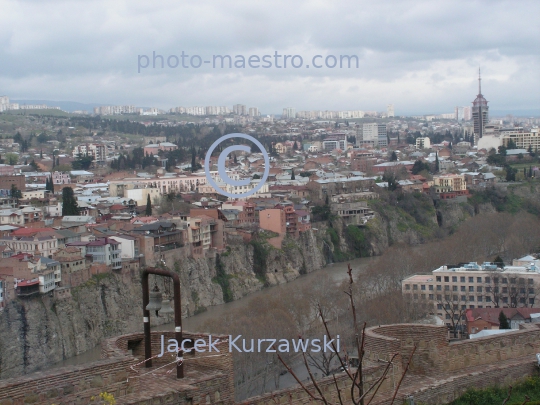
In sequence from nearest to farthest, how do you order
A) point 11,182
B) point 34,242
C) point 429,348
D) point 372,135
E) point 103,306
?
point 429,348 < point 103,306 < point 34,242 < point 11,182 < point 372,135

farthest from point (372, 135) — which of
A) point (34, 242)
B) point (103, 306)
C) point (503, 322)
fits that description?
point (503, 322)

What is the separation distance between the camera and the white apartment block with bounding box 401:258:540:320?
10.0 m

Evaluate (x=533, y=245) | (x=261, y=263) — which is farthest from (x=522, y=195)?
(x=261, y=263)

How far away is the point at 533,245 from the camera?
577 inches

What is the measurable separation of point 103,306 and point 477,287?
5.35 meters

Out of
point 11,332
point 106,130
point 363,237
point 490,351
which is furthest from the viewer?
point 106,130

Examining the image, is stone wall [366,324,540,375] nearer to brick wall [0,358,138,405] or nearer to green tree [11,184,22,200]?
brick wall [0,358,138,405]

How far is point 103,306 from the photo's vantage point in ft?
38.6

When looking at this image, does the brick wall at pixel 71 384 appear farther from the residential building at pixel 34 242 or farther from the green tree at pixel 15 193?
the green tree at pixel 15 193

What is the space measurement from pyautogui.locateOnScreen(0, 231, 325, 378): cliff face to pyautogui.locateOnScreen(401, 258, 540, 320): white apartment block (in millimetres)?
3455

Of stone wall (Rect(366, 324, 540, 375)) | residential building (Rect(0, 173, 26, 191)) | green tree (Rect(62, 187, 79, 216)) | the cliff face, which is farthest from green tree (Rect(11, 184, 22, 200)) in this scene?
stone wall (Rect(366, 324, 540, 375))

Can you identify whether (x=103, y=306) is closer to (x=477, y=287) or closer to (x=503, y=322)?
(x=477, y=287)

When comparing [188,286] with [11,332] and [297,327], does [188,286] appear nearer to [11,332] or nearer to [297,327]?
[11,332]

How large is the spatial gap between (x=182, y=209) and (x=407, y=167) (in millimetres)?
12671
